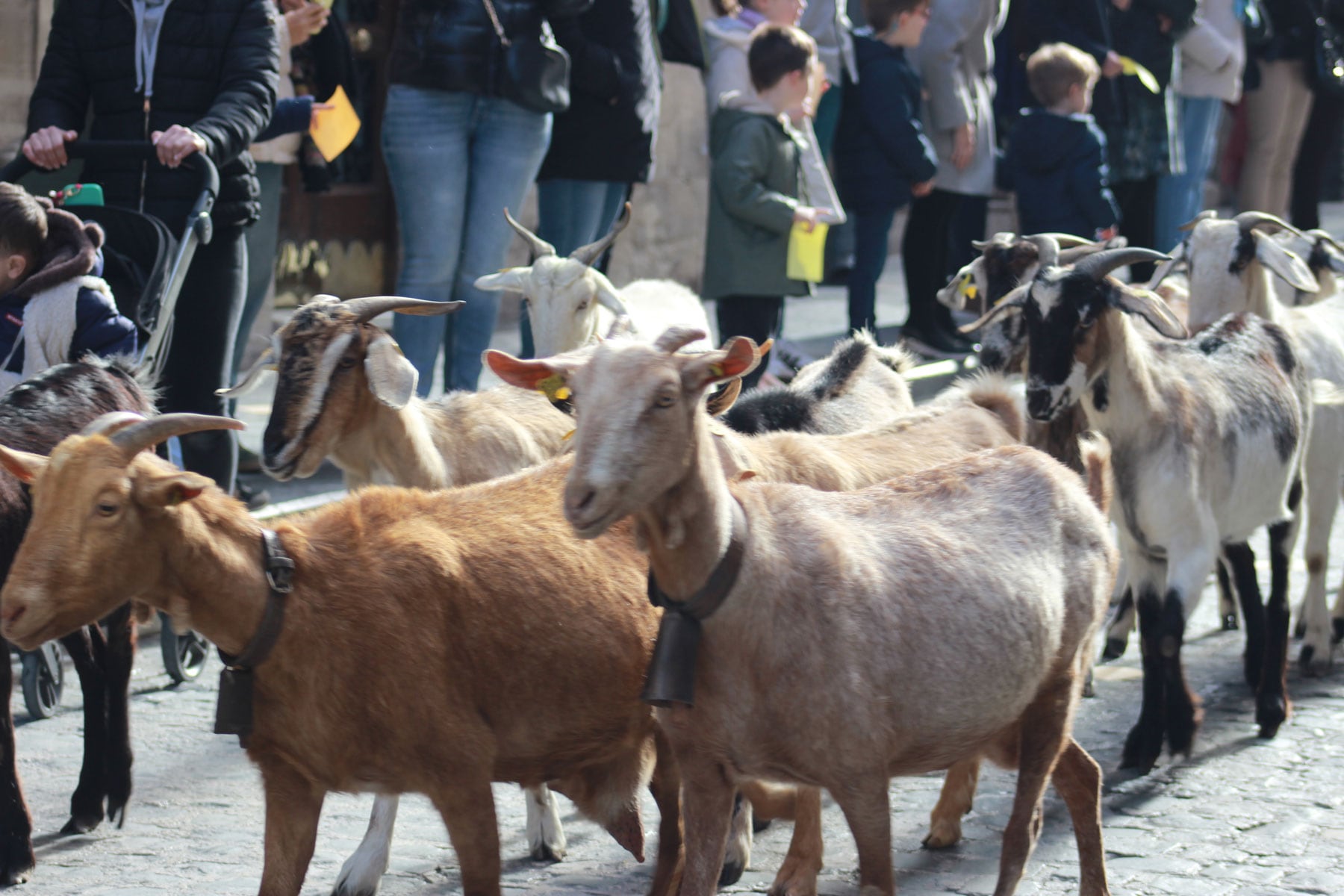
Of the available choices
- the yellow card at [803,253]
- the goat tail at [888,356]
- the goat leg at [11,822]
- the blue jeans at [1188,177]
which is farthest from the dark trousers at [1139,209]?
the goat leg at [11,822]

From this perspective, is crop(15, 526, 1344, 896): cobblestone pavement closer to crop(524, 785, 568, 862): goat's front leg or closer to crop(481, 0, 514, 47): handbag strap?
crop(524, 785, 568, 862): goat's front leg

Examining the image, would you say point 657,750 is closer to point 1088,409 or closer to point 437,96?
point 1088,409

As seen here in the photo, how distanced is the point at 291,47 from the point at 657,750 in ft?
16.8

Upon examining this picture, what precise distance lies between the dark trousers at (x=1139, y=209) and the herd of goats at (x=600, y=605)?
6938mm

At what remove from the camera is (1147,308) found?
19.4 ft

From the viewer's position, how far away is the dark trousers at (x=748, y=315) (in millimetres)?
9477

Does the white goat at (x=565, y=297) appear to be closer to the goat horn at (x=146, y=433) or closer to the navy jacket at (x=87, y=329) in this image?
the navy jacket at (x=87, y=329)

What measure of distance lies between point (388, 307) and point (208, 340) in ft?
4.86

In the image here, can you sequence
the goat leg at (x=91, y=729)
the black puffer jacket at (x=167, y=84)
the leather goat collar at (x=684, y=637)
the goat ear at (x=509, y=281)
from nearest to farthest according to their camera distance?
1. the leather goat collar at (x=684, y=637)
2. the goat leg at (x=91, y=729)
3. the black puffer jacket at (x=167, y=84)
4. the goat ear at (x=509, y=281)

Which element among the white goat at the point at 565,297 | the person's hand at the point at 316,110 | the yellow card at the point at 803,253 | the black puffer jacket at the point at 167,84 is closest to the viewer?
the black puffer jacket at the point at 167,84

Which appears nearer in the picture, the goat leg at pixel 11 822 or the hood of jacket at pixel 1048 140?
the goat leg at pixel 11 822

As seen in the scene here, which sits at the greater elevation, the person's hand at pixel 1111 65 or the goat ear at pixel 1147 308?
the person's hand at pixel 1111 65

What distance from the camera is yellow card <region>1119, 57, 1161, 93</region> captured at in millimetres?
11781

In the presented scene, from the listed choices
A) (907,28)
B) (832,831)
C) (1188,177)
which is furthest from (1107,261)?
(1188,177)
